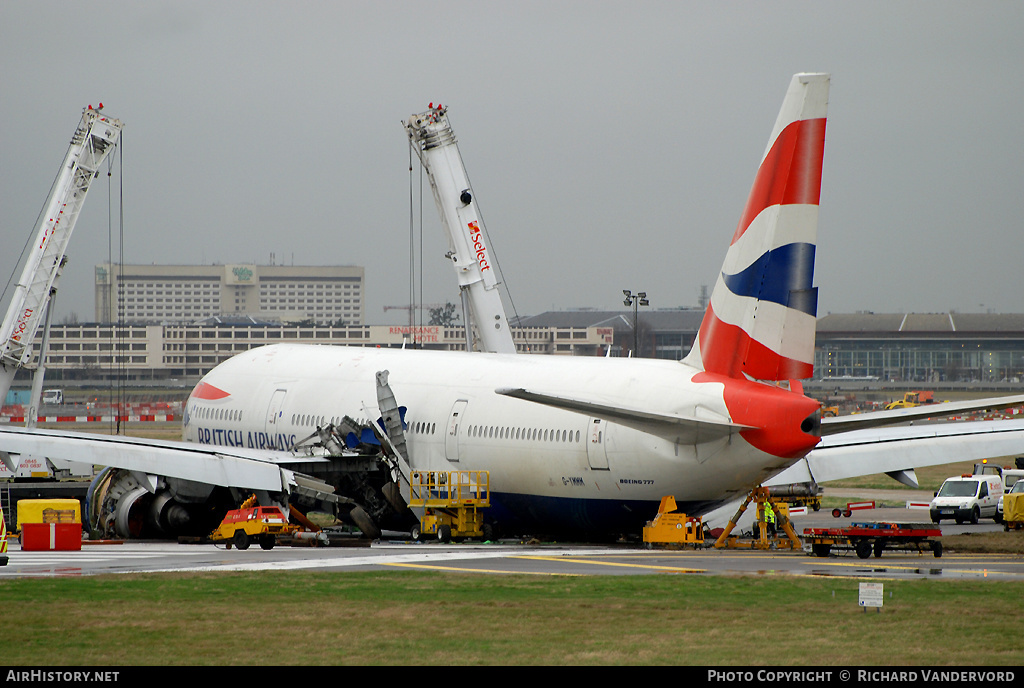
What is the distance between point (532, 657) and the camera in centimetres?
1516

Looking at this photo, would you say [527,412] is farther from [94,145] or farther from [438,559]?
[94,145]

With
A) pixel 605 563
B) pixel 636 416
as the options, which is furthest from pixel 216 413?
pixel 605 563

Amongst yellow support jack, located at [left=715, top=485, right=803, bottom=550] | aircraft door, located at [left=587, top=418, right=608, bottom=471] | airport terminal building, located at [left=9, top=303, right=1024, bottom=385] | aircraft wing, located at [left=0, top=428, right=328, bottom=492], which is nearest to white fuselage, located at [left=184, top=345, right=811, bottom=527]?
aircraft door, located at [left=587, top=418, right=608, bottom=471]

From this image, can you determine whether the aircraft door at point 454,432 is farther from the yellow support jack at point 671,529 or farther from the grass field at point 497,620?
the grass field at point 497,620

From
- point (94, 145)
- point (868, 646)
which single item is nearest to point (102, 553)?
point (868, 646)

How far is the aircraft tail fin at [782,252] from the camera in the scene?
2605 centimetres

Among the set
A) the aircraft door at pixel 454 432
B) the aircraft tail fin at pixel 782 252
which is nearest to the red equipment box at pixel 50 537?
the aircraft door at pixel 454 432

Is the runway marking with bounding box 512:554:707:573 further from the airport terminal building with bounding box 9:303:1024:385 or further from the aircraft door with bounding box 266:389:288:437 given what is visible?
the airport terminal building with bounding box 9:303:1024:385

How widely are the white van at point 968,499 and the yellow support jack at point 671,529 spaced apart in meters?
16.0

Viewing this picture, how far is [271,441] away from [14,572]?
15314mm

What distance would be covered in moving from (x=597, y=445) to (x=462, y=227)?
71.5ft

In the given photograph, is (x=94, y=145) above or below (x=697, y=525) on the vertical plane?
above

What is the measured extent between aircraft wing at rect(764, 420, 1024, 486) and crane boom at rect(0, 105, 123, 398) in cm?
2907

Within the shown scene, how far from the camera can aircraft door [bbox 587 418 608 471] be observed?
2861 cm
